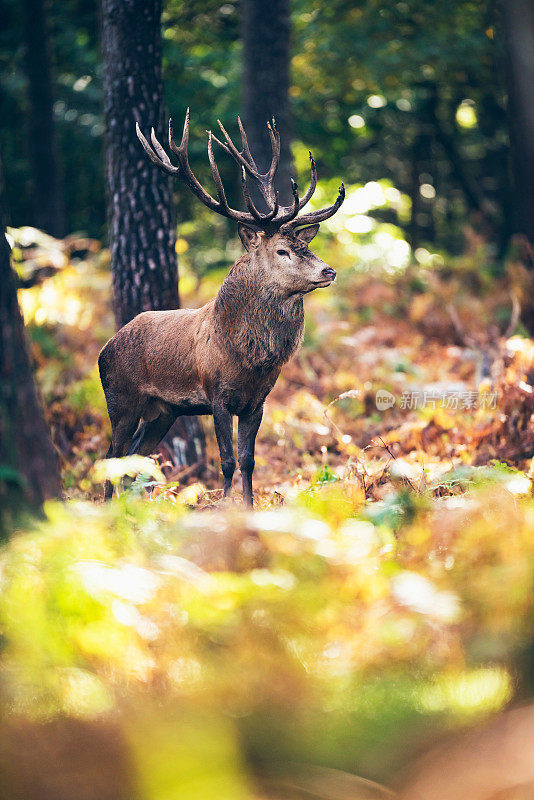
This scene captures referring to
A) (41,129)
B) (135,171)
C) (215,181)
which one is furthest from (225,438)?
(41,129)

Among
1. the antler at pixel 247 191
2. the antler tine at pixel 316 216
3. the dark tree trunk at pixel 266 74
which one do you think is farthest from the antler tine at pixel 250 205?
the dark tree trunk at pixel 266 74

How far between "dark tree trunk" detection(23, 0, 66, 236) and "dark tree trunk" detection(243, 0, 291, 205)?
498 centimetres

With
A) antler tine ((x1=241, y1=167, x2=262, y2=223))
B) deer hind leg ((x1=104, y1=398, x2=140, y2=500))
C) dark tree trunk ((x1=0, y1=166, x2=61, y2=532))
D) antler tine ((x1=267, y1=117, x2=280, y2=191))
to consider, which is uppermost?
antler tine ((x1=267, y1=117, x2=280, y2=191))

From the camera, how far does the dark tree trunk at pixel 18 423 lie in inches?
157

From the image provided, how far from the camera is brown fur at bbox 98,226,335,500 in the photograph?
4836 mm

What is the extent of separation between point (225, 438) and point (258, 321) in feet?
2.59

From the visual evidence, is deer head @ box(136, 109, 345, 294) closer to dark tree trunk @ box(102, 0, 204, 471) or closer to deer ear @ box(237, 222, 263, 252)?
deer ear @ box(237, 222, 263, 252)

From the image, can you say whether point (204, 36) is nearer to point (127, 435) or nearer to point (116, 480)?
point (127, 435)

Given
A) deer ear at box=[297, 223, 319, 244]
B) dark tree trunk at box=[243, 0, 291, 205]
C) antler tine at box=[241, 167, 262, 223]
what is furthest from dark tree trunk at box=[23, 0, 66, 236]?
deer ear at box=[297, 223, 319, 244]

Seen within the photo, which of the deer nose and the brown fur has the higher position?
the deer nose

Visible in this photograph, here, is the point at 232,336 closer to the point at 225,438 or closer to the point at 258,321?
the point at 258,321

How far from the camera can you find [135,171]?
6.14 meters

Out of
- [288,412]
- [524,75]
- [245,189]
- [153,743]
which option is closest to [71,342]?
[288,412]

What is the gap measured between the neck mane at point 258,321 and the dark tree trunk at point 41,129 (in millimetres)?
10120
